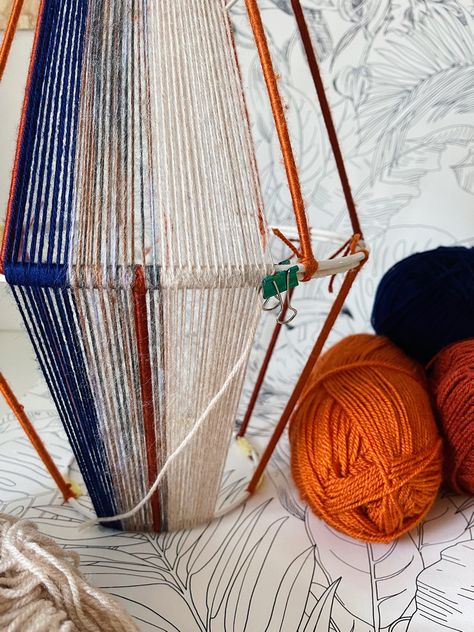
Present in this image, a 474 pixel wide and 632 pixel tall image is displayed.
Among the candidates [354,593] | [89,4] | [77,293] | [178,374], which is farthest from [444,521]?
[89,4]

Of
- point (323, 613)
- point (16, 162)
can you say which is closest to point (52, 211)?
point (16, 162)

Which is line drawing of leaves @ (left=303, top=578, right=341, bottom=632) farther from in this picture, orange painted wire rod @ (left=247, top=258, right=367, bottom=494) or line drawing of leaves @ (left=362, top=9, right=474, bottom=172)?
line drawing of leaves @ (left=362, top=9, right=474, bottom=172)

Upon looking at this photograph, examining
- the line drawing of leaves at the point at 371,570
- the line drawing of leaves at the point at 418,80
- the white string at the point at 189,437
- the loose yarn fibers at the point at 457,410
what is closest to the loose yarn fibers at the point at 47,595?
the white string at the point at 189,437

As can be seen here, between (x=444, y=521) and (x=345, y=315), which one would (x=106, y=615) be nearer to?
(x=444, y=521)

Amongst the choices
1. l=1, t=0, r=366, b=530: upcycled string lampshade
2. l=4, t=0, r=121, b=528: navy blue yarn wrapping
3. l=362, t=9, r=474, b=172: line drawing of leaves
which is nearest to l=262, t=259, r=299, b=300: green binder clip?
l=1, t=0, r=366, b=530: upcycled string lampshade

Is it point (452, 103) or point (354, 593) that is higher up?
point (452, 103)

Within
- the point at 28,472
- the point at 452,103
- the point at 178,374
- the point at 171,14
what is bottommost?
the point at 28,472

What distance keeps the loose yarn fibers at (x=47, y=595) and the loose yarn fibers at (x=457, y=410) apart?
36cm

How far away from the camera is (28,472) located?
2.19ft

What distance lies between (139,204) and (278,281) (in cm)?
11

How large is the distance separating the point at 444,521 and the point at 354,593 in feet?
0.46

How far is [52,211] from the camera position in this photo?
0.41 meters

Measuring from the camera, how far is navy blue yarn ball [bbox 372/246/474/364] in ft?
2.12

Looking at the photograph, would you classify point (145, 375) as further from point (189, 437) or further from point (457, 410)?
point (457, 410)
